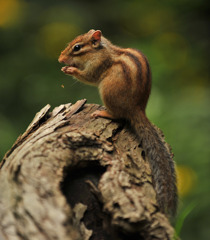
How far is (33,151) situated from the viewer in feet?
7.38

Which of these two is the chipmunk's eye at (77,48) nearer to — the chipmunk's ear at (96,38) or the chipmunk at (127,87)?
the chipmunk at (127,87)

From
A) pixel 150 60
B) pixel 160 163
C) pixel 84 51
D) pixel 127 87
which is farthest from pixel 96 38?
pixel 150 60

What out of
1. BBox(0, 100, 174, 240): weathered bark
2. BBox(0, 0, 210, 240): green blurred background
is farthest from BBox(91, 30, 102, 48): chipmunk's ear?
BBox(0, 0, 210, 240): green blurred background

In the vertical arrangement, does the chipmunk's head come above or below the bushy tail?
above

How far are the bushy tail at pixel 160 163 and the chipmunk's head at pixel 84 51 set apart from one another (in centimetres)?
77

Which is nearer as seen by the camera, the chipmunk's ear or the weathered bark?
the weathered bark

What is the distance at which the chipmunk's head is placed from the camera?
3.37 m

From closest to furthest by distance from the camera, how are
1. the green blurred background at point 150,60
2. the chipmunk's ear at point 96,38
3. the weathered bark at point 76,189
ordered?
the weathered bark at point 76,189 → the chipmunk's ear at point 96,38 → the green blurred background at point 150,60

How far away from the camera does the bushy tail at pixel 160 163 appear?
7.87 ft

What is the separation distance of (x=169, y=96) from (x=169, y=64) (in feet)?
1.88

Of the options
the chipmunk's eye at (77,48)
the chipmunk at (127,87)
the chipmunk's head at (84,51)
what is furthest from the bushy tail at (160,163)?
the chipmunk's eye at (77,48)

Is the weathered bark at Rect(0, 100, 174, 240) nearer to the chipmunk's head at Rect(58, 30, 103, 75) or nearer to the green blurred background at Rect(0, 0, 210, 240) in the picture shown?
the chipmunk's head at Rect(58, 30, 103, 75)

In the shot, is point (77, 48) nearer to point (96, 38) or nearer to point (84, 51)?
point (84, 51)

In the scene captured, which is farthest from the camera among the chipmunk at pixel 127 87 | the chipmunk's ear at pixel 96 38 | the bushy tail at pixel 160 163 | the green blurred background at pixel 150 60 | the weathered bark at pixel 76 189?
the green blurred background at pixel 150 60
